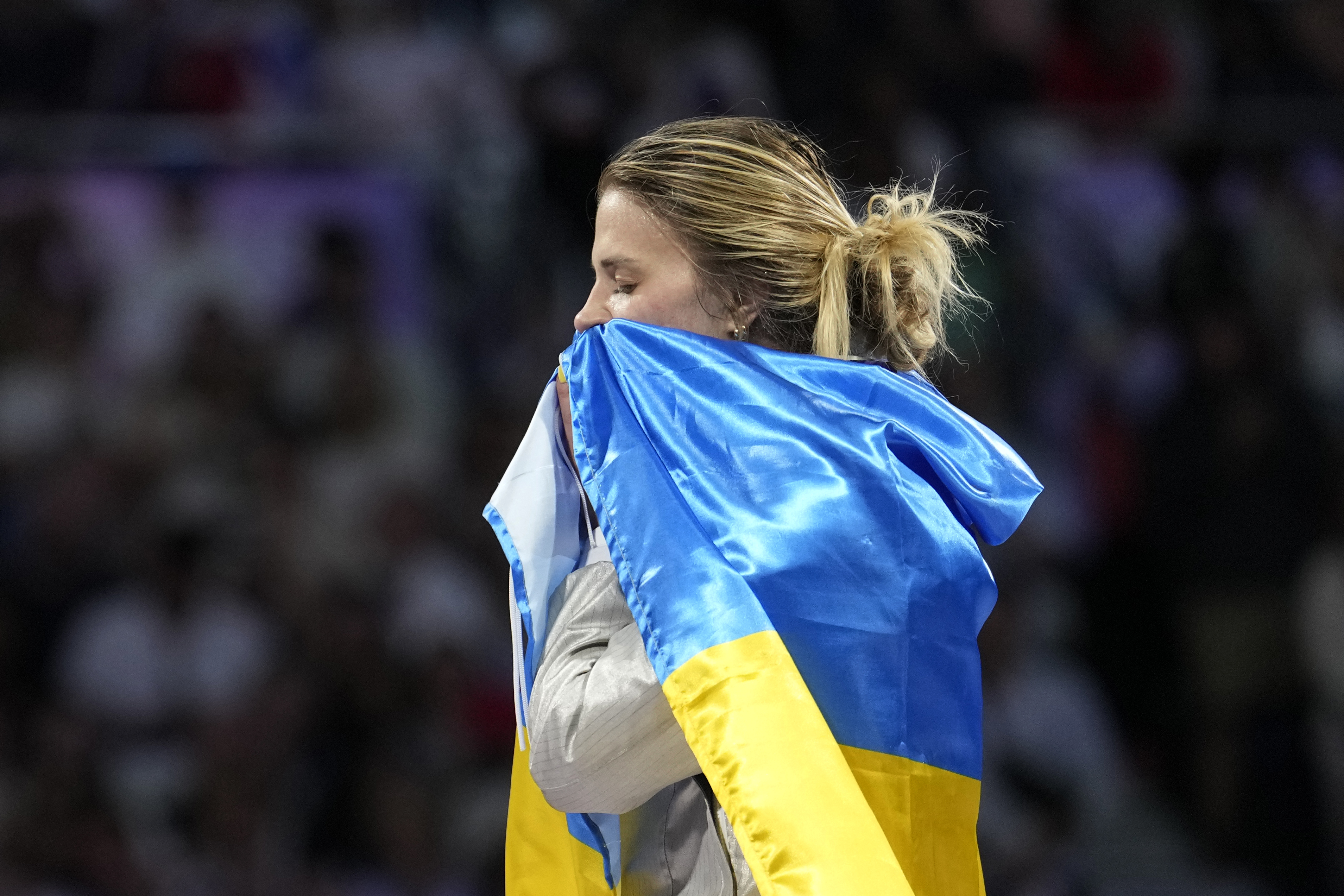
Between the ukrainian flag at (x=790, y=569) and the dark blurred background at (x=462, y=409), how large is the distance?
5.50ft

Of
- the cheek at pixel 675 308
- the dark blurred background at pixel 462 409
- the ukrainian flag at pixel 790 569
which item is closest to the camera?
the ukrainian flag at pixel 790 569

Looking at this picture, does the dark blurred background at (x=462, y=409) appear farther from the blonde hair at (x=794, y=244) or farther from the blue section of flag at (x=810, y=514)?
the blue section of flag at (x=810, y=514)

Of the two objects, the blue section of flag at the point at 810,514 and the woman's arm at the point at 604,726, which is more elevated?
the blue section of flag at the point at 810,514

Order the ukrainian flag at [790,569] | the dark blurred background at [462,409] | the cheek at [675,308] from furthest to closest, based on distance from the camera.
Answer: the dark blurred background at [462,409] → the cheek at [675,308] → the ukrainian flag at [790,569]

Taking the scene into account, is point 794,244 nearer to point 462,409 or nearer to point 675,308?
point 675,308

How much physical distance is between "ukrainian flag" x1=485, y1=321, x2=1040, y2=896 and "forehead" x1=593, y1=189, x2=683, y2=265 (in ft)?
0.23

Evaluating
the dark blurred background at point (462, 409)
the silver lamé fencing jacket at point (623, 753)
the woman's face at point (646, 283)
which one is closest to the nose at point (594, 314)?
the woman's face at point (646, 283)

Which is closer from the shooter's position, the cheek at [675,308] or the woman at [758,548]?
the woman at [758,548]

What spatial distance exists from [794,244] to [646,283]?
12 centimetres

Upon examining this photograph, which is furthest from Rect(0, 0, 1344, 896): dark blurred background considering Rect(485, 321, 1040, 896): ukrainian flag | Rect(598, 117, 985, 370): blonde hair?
Rect(485, 321, 1040, 896): ukrainian flag

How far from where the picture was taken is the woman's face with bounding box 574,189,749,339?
43.8 inches

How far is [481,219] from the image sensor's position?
310cm

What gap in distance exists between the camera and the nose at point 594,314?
113 centimetres

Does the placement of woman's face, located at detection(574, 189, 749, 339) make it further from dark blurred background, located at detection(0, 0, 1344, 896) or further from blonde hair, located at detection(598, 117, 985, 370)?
dark blurred background, located at detection(0, 0, 1344, 896)
